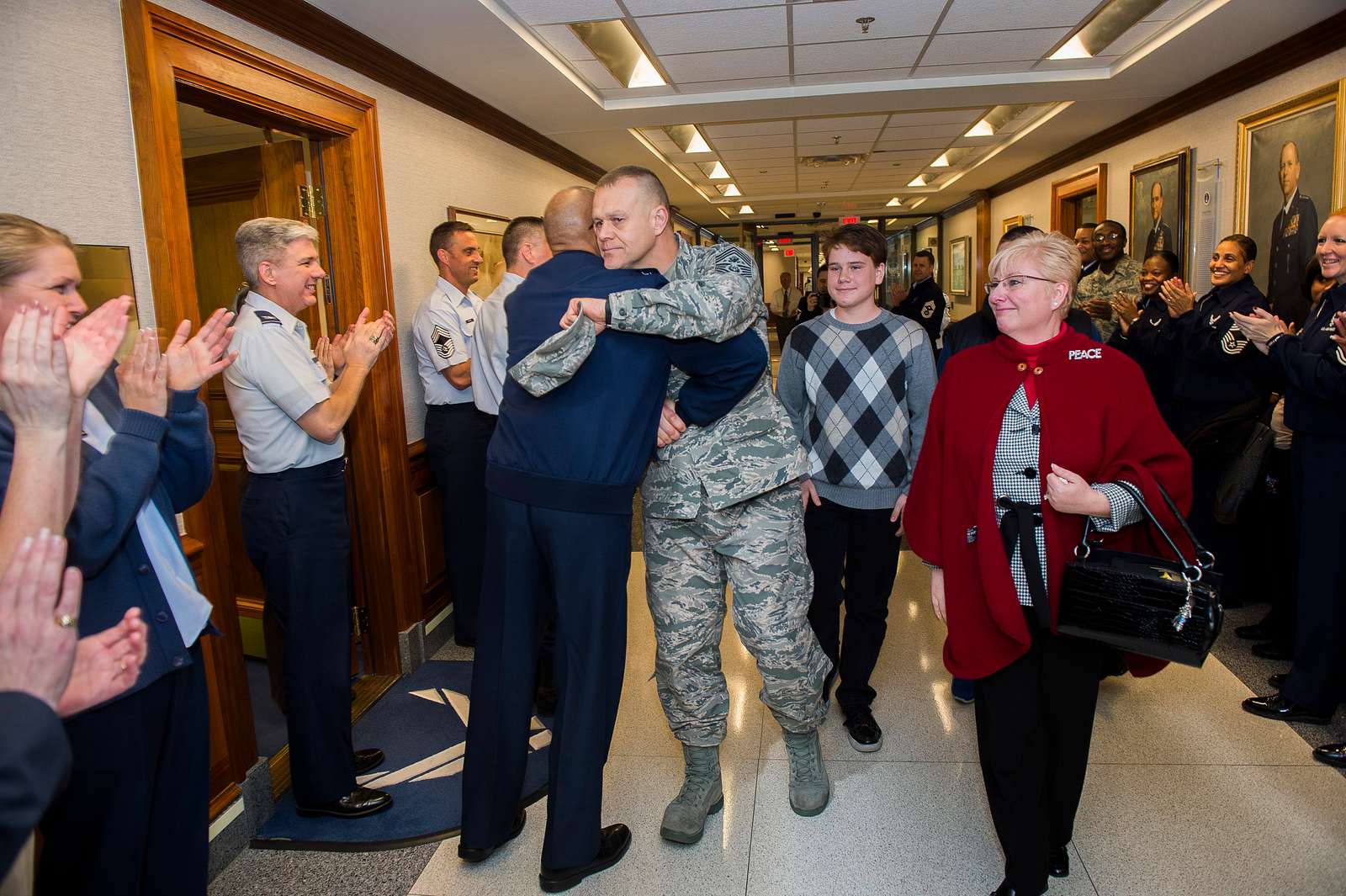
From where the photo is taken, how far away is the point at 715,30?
388cm

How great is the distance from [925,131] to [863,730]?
5623mm

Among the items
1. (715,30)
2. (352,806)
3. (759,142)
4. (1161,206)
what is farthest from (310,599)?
(1161,206)

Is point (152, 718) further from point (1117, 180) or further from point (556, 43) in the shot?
point (1117, 180)

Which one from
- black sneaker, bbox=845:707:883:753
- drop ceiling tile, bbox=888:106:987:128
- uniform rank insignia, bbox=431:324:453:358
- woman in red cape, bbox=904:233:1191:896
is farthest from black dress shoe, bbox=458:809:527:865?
drop ceiling tile, bbox=888:106:987:128

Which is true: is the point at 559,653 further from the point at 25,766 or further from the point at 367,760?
the point at 367,760

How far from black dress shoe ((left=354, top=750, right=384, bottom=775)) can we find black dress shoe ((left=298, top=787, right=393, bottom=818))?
0.25m

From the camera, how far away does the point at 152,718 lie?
1418 millimetres

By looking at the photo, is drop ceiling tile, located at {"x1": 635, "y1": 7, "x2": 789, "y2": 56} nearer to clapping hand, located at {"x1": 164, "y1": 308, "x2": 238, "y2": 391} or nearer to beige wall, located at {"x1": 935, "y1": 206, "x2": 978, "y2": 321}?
clapping hand, located at {"x1": 164, "y1": 308, "x2": 238, "y2": 391}

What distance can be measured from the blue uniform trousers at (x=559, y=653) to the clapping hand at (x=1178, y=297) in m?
3.15

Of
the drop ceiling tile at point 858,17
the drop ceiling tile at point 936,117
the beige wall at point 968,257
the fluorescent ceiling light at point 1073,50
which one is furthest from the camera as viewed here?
the beige wall at point 968,257

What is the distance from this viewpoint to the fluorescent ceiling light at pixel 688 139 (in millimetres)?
6590

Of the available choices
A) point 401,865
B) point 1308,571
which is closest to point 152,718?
point 401,865

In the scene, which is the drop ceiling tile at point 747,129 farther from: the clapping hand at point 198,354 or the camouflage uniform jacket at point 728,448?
the clapping hand at point 198,354

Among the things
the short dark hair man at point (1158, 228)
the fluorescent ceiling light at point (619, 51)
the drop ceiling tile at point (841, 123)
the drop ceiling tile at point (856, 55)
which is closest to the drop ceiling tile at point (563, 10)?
the fluorescent ceiling light at point (619, 51)
